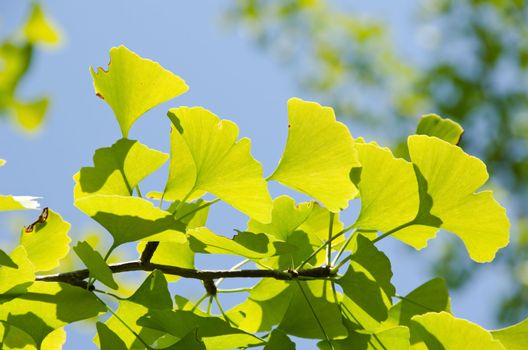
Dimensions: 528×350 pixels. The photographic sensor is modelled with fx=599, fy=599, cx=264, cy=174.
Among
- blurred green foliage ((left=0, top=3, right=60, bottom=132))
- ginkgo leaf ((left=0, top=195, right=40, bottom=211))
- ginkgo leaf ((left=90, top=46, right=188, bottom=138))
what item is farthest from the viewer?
blurred green foliage ((left=0, top=3, right=60, bottom=132))

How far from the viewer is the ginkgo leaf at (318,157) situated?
1.35ft

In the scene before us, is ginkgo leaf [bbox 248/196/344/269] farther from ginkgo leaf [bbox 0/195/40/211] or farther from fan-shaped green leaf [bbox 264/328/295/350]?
ginkgo leaf [bbox 0/195/40/211]

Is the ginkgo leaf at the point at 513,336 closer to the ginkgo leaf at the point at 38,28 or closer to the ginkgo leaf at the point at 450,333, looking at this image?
the ginkgo leaf at the point at 450,333

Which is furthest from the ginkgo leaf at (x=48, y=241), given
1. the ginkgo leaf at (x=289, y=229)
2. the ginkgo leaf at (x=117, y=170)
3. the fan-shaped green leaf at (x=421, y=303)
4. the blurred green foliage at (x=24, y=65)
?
the blurred green foliage at (x=24, y=65)

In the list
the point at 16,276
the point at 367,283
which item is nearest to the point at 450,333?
the point at 367,283

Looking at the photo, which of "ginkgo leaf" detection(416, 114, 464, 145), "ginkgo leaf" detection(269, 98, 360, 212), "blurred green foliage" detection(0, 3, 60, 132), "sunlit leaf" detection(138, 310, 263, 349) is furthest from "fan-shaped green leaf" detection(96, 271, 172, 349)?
"blurred green foliage" detection(0, 3, 60, 132)

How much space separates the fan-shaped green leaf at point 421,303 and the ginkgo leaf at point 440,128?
0.12 meters

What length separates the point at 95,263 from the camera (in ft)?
1.20

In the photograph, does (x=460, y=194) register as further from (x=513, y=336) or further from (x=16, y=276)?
(x=16, y=276)

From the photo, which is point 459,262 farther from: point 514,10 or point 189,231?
point 189,231

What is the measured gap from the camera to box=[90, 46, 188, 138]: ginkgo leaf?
17.1 inches

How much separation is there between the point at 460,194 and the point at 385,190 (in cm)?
6

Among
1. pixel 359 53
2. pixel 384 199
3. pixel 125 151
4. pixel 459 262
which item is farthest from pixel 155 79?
pixel 359 53

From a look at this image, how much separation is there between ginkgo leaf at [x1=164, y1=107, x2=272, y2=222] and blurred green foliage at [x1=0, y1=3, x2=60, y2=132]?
107 centimetres
